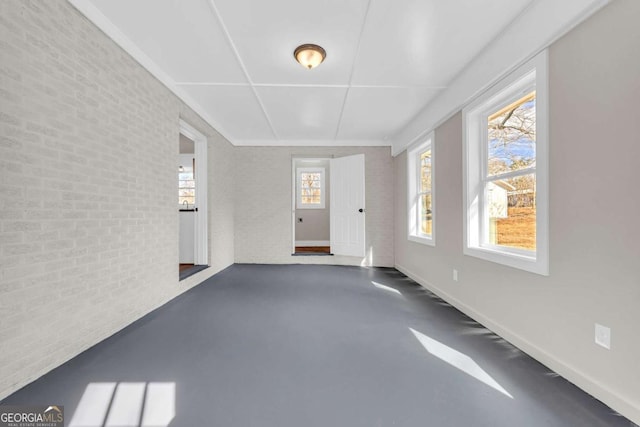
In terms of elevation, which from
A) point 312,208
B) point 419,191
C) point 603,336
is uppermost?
point 419,191

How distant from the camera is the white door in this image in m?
5.36

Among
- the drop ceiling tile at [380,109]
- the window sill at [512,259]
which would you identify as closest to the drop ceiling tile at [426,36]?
the drop ceiling tile at [380,109]

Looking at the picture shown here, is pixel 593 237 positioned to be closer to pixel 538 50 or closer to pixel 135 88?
pixel 538 50

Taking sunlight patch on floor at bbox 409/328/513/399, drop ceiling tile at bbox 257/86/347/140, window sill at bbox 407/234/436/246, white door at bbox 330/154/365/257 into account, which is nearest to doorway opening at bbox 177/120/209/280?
drop ceiling tile at bbox 257/86/347/140

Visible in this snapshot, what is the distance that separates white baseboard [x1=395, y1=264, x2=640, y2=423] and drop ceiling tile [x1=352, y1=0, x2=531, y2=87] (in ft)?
8.03

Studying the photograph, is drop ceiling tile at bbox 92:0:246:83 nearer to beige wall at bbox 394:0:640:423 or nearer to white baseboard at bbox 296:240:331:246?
beige wall at bbox 394:0:640:423

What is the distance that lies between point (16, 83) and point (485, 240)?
12.2ft

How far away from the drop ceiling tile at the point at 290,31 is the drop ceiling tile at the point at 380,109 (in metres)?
0.69

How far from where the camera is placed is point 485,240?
270 centimetres

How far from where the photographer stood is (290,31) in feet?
7.34

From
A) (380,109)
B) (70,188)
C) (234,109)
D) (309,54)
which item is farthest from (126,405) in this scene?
(380,109)

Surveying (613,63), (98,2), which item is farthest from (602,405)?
(98,2)

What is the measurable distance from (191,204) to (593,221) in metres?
5.57

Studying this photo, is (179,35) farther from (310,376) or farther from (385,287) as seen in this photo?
(385,287)
